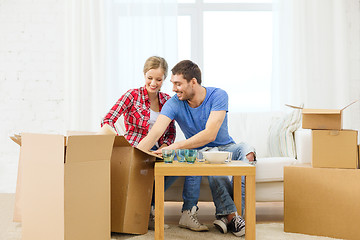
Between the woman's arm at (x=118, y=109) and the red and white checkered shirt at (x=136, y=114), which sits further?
the red and white checkered shirt at (x=136, y=114)

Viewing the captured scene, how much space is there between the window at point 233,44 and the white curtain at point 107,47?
0.25 meters

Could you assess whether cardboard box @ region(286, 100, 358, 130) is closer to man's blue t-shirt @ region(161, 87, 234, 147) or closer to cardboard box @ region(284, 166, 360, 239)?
cardboard box @ region(284, 166, 360, 239)

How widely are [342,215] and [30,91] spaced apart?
2.91 m

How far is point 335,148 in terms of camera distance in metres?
1.91

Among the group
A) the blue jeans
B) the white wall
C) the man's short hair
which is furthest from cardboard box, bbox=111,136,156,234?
the white wall

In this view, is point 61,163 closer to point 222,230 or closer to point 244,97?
point 222,230

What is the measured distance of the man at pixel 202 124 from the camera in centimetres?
201

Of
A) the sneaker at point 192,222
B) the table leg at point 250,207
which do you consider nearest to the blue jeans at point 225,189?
the sneaker at point 192,222

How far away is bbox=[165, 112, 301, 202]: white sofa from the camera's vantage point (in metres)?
2.30

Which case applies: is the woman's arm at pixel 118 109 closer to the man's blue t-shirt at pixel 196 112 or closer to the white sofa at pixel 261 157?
the man's blue t-shirt at pixel 196 112

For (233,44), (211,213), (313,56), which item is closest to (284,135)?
(211,213)

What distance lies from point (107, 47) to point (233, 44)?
123 cm

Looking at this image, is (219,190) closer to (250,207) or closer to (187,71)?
(250,207)

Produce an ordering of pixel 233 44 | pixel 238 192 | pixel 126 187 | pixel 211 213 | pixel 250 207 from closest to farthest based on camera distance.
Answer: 1. pixel 250 207
2. pixel 126 187
3. pixel 238 192
4. pixel 211 213
5. pixel 233 44
